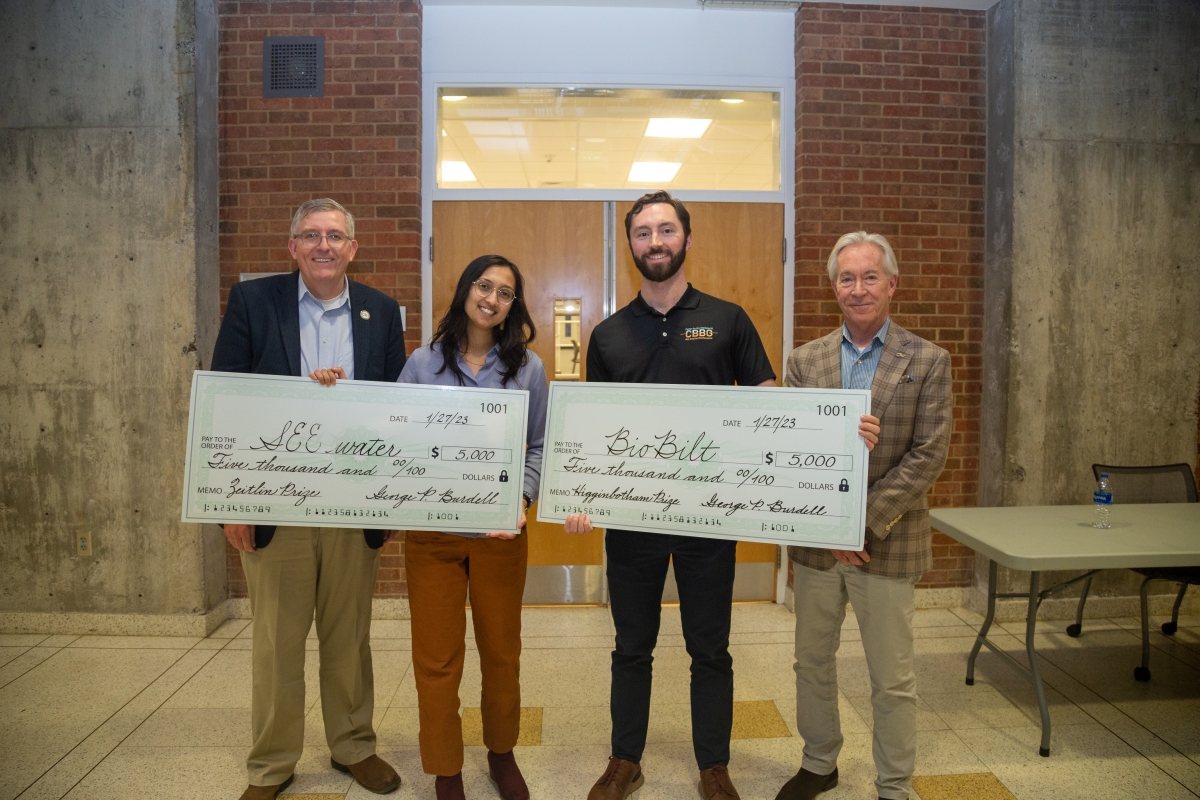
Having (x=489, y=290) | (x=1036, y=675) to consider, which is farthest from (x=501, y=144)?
(x=1036, y=675)

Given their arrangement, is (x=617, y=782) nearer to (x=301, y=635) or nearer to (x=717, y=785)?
(x=717, y=785)

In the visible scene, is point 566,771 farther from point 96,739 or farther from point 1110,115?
point 1110,115

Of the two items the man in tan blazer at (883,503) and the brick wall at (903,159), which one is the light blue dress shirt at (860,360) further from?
the brick wall at (903,159)

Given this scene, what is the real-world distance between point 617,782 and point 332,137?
343cm

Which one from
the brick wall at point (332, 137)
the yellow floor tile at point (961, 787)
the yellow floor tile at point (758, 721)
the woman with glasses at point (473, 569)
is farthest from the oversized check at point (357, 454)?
the brick wall at point (332, 137)

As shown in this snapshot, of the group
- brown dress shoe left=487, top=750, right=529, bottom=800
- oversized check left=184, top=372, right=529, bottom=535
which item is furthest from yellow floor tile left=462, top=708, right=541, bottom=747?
oversized check left=184, top=372, right=529, bottom=535

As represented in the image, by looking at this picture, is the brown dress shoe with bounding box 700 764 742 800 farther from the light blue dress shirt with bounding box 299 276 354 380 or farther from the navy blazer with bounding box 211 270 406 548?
the light blue dress shirt with bounding box 299 276 354 380

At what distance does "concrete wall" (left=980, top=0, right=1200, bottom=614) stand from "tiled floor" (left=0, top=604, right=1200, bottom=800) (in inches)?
37.2

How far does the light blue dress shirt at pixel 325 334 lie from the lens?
7.21 ft

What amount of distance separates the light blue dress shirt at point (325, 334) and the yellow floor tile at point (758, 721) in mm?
1955

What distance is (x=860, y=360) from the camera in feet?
7.07

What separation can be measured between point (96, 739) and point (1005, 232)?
187 inches

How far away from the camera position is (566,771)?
2412mm

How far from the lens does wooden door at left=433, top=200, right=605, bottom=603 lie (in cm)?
396
